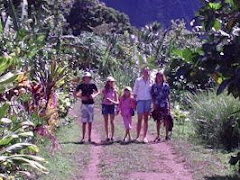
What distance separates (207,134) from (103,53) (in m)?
17.8

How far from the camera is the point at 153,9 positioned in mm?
106062

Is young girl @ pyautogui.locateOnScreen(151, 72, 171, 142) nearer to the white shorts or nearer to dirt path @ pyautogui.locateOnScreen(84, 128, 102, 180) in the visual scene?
the white shorts

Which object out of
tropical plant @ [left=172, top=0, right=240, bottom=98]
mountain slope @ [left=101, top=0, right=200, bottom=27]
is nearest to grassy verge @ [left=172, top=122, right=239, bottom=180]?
tropical plant @ [left=172, top=0, right=240, bottom=98]

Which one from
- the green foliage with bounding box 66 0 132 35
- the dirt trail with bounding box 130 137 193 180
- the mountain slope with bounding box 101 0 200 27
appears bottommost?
the dirt trail with bounding box 130 137 193 180

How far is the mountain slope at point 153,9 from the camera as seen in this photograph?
106 metres

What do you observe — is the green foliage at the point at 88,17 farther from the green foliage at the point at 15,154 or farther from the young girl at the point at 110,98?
the green foliage at the point at 15,154

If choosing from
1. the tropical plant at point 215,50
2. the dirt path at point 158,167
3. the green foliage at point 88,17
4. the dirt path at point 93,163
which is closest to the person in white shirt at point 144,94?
the dirt path at point 158,167

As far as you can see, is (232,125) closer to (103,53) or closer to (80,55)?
(80,55)

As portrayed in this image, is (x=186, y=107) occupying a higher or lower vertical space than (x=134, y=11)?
lower

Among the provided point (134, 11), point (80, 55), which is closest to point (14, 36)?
point (80, 55)

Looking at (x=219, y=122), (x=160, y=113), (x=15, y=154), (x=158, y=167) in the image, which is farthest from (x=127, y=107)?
(x=15, y=154)

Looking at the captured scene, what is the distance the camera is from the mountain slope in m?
106

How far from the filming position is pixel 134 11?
10675 centimetres

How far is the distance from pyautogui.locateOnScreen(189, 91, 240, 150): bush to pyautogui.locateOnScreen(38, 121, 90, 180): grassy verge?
8.37ft
